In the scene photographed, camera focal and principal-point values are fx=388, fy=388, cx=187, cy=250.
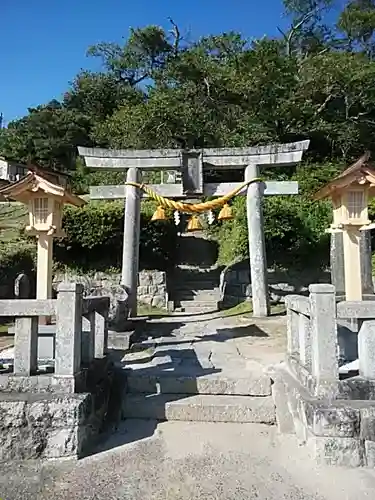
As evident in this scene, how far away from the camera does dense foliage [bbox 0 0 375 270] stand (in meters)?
12.4

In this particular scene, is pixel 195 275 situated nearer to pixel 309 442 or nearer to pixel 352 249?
pixel 352 249

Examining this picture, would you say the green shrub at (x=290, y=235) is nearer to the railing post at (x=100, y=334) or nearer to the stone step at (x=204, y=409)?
the railing post at (x=100, y=334)

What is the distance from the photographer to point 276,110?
18.5m

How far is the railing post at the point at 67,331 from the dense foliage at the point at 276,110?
8049 mm

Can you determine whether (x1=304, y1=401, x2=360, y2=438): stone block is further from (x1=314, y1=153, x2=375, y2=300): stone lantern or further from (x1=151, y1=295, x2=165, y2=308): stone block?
(x1=151, y1=295, x2=165, y2=308): stone block

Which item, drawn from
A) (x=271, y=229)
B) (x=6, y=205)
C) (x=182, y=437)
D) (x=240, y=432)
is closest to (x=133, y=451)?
(x=182, y=437)

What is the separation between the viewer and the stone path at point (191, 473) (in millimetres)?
2928

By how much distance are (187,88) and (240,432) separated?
19789mm

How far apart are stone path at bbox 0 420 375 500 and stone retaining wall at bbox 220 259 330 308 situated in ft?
25.4

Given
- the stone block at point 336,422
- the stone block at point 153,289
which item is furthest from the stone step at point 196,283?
the stone block at point 336,422

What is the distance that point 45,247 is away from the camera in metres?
6.01

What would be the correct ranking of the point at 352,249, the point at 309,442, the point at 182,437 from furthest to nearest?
the point at 352,249 < the point at 182,437 < the point at 309,442

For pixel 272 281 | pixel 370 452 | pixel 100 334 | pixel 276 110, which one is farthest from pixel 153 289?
pixel 276 110

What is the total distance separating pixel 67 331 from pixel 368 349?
2.89 m
